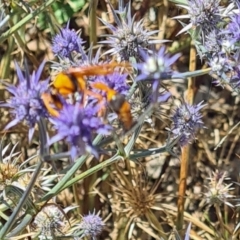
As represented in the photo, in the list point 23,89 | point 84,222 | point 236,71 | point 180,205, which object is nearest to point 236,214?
point 180,205

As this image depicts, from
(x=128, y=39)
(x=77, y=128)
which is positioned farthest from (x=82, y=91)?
(x=128, y=39)

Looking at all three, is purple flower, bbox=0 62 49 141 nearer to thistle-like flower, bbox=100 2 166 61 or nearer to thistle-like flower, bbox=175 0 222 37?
thistle-like flower, bbox=100 2 166 61

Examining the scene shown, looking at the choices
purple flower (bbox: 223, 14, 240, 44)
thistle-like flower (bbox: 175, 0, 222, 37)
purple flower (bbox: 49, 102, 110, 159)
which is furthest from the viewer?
thistle-like flower (bbox: 175, 0, 222, 37)

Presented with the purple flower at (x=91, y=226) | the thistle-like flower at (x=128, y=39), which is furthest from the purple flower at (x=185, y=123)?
the purple flower at (x=91, y=226)

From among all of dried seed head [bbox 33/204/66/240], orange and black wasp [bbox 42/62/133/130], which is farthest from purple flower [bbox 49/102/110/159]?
dried seed head [bbox 33/204/66/240]

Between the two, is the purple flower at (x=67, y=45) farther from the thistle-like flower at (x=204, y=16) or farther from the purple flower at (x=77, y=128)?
the purple flower at (x=77, y=128)

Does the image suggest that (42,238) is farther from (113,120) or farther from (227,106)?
(227,106)
